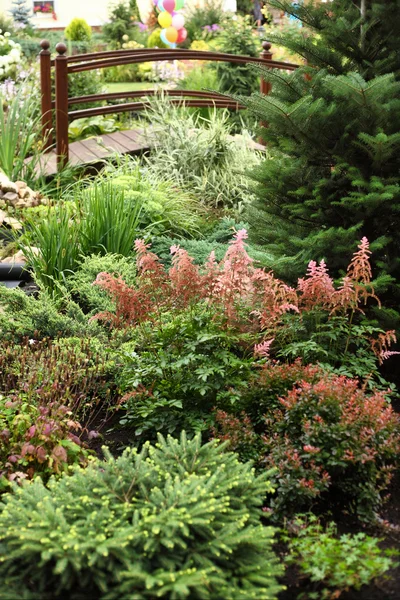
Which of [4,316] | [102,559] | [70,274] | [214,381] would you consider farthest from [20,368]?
[102,559]

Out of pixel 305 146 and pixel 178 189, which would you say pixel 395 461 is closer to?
pixel 305 146

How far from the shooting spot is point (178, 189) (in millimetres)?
7570

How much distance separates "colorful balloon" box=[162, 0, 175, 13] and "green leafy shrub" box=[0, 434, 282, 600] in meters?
17.1

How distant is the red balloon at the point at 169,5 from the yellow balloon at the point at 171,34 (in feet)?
1.71

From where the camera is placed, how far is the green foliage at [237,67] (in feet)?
44.7

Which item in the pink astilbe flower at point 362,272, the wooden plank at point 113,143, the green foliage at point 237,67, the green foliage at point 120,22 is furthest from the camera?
the green foliage at point 120,22

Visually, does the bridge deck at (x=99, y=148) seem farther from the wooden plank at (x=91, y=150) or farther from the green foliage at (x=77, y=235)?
the green foliage at (x=77, y=235)

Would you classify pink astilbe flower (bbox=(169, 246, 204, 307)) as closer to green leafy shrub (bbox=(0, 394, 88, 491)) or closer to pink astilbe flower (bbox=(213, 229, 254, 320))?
pink astilbe flower (bbox=(213, 229, 254, 320))

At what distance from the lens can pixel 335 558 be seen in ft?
8.68

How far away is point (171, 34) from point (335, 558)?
17275 mm

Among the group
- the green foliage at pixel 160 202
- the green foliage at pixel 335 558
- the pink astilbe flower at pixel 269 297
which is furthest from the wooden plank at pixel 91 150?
the green foliage at pixel 335 558

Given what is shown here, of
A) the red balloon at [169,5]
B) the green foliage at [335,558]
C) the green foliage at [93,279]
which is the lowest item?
the green foliage at [335,558]

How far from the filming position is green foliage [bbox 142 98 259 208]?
785 cm

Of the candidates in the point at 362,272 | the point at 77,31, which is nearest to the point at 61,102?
the point at 362,272
